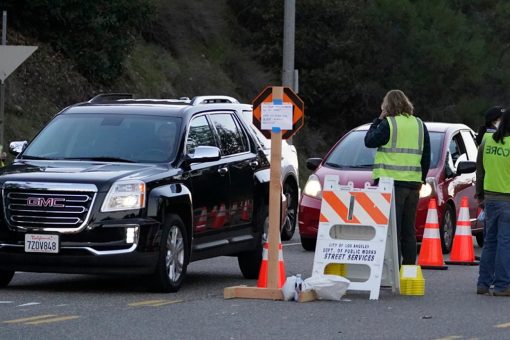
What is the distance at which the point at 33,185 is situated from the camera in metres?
13.5

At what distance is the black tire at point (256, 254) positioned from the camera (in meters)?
15.8

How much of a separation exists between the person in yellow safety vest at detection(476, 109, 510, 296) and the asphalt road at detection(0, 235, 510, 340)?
250 mm

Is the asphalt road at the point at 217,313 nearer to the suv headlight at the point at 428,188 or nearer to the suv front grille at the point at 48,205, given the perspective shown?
the suv front grille at the point at 48,205

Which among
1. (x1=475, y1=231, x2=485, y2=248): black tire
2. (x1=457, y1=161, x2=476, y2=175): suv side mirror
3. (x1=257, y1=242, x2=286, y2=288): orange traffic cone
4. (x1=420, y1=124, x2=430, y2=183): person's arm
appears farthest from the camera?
(x1=475, y1=231, x2=485, y2=248): black tire

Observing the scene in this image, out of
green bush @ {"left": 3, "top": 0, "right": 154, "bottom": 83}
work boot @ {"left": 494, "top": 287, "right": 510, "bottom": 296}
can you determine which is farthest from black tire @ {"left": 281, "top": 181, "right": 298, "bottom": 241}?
green bush @ {"left": 3, "top": 0, "right": 154, "bottom": 83}

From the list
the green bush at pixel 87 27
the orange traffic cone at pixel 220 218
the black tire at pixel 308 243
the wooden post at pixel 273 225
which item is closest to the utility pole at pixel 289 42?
the green bush at pixel 87 27

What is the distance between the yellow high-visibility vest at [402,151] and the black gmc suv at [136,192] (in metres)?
1.68

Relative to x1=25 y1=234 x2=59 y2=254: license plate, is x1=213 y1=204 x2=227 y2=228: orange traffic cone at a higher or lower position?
higher

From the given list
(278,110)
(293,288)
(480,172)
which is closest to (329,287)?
(293,288)

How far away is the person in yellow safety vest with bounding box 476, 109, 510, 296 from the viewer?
46.1ft

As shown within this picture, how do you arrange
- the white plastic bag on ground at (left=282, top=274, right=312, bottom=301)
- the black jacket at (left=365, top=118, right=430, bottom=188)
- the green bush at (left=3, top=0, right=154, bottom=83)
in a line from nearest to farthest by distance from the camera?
the white plastic bag on ground at (left=282, top=274, right=312, bottom=301) < the black jacket at (left=365, top=118, right=430, bottom=188) < the green bush at (left=3, top=0, right=154, bottom=83)

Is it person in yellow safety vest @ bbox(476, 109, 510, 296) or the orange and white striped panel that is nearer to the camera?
the orange and white striped panel

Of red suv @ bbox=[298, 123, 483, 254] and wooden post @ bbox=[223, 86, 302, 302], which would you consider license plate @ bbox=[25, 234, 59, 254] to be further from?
red suv @ bbox=[298, 123, 483, 254]

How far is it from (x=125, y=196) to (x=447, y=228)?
7488 millimetres
